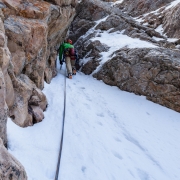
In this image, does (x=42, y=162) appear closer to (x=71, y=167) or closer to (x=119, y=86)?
(x=71, y=167)

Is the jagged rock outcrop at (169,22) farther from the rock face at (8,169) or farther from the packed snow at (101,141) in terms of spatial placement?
the rock face at (8,169)

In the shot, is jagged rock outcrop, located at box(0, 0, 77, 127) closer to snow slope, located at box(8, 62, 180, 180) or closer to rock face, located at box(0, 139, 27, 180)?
snow slope, located at box(8, 62, 180, 180)

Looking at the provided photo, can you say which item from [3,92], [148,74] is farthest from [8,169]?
[148,74]

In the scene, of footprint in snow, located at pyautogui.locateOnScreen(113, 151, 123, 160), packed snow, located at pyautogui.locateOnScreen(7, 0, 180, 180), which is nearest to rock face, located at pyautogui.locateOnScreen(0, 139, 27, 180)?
packed snow, located at pyautogui.locateOnScreen(7, 0, 180, 180)

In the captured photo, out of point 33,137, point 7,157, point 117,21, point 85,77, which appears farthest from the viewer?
point 117,21

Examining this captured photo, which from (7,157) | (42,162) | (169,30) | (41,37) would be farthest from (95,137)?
(169,30)

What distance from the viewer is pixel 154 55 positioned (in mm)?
9328

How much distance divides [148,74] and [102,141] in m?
5.49

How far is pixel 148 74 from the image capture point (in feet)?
29.8

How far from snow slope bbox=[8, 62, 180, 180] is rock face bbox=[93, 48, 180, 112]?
2.35ft

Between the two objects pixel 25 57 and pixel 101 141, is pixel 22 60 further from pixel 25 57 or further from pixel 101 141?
pixel 101 141

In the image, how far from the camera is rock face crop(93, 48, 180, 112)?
26.9 ft

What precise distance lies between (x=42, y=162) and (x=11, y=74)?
2339mm

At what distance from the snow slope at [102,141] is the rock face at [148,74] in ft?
2.35
